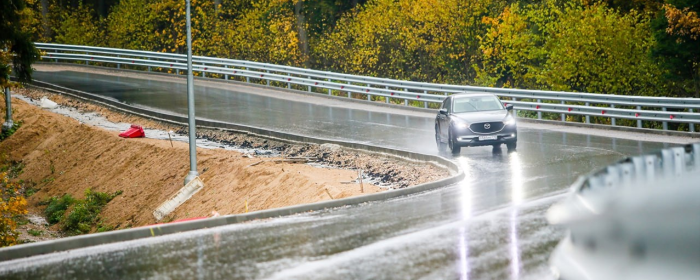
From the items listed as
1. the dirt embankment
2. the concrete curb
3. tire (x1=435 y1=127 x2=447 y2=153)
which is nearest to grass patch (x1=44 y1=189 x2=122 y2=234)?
the dirt embankment

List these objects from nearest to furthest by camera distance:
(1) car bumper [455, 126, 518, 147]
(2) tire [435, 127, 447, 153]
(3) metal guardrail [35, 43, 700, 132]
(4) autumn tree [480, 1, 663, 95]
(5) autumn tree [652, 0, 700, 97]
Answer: (1) car bumper [455, 126, 518, 147]
(2) tire [435, 127, 447, 153]
(3) metal guardrail [35, 43, 700, 132]
(5) autumn tree [652, 0, 700, 97]
(4) autumn tree [480, 1, 663, 95]

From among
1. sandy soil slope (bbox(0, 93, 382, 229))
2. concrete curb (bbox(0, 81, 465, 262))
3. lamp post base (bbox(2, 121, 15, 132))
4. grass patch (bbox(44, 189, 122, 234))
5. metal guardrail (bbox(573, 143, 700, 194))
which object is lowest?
grass patch (bbox(44, 189, 122, 234))

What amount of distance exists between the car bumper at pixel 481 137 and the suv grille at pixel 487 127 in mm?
88

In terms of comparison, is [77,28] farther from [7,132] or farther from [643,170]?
[643,170]

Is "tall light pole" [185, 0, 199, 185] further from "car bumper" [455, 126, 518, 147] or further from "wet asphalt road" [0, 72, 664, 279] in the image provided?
"wet asphalt road" [0, 72, 664, 279]

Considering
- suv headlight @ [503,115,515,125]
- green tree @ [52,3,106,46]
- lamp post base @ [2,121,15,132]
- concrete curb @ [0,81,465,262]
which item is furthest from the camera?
green tree @ [52,3,106,46]

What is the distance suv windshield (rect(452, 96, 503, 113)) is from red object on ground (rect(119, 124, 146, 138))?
42.4 ft

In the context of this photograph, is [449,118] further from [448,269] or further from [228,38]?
[228,38]

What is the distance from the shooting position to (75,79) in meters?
44.3

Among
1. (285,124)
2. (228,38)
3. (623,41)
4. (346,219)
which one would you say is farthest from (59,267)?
(228,38)

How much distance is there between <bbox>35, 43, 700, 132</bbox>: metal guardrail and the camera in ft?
86.9

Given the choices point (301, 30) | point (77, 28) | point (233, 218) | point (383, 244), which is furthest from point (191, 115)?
point (77, 28)

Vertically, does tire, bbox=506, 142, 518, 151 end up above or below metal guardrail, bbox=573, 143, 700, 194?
below

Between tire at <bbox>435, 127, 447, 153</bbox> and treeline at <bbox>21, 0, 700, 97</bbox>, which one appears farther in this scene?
treeline at <bbox>21, 0, 700, 97</bbox>
